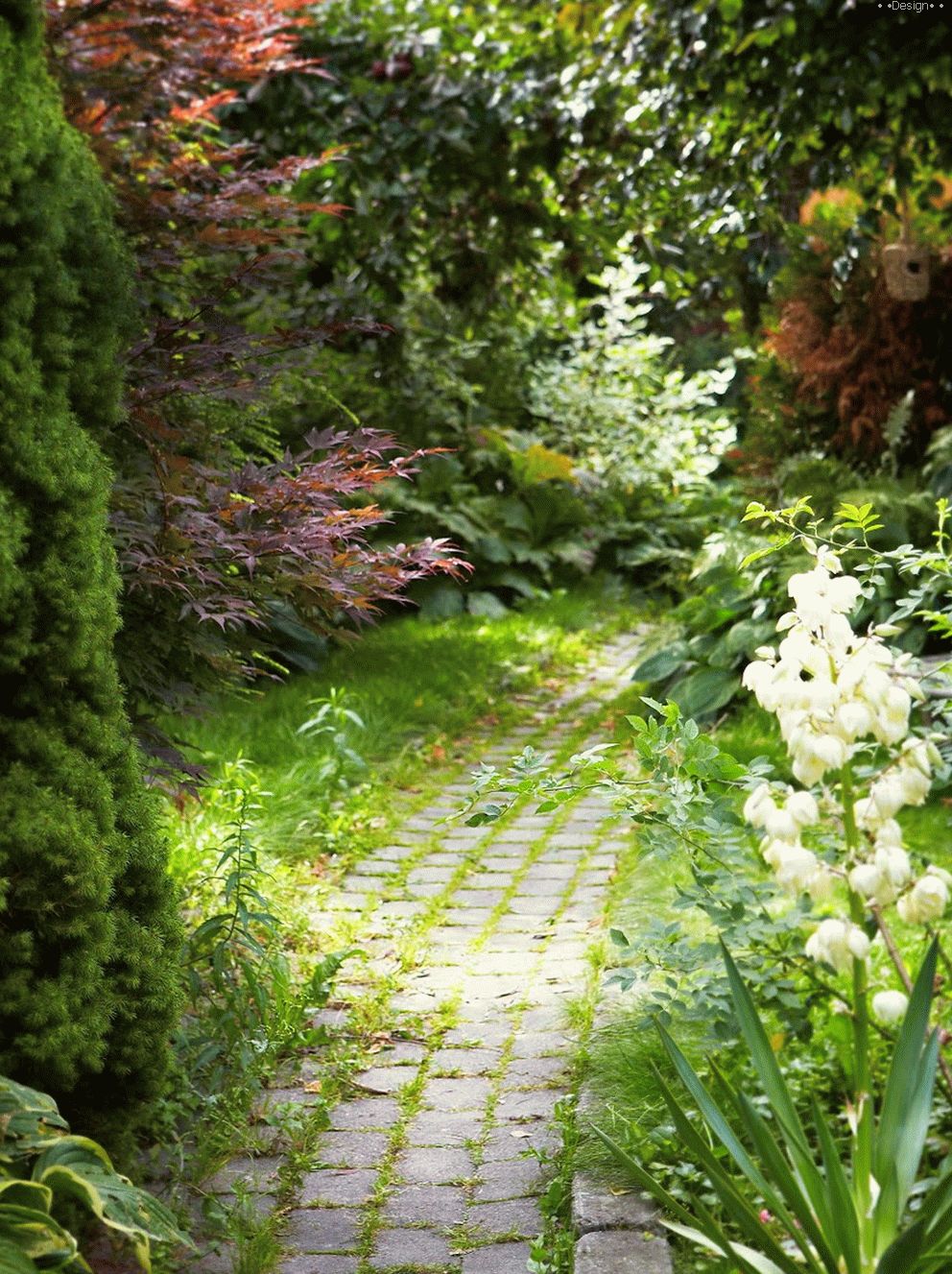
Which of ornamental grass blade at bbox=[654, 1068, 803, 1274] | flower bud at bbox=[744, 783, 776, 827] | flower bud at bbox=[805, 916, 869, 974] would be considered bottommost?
ornamental grass blade at bbox=[654, 1068, 803, 1274]

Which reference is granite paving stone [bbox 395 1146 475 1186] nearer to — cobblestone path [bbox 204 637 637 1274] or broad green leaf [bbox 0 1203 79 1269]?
cobblestone path [bbox 204 637 637 1274]

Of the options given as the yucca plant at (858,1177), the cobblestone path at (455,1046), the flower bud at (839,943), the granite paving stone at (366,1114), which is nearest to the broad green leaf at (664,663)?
the cobblestone path at (455,1046)

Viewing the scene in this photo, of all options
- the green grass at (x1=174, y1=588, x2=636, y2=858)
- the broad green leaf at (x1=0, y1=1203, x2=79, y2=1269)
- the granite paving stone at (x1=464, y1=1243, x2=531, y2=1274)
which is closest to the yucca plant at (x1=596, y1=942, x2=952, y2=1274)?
the granite paving stone at (x1=464, y1=1243, x2=531, y2=1274)

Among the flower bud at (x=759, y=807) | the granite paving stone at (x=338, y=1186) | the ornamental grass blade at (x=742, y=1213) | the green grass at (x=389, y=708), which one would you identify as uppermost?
the flower bud at (x=759, y=807)

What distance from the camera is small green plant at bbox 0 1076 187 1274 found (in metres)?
1.91

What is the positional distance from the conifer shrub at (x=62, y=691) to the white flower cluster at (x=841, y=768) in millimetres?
1237

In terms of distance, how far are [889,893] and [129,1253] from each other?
4.99ft

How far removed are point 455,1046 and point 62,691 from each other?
56.7 inches

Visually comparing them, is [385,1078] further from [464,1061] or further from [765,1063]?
[765,1063]

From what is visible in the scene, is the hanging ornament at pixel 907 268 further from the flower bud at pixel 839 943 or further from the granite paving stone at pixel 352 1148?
the flower bud at pixel 839 943

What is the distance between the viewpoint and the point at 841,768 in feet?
6.05

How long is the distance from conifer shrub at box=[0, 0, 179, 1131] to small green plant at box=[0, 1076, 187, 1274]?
0.18m

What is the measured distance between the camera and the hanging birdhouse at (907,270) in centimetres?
658

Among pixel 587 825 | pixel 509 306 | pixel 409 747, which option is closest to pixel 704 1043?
pixel 587 825
